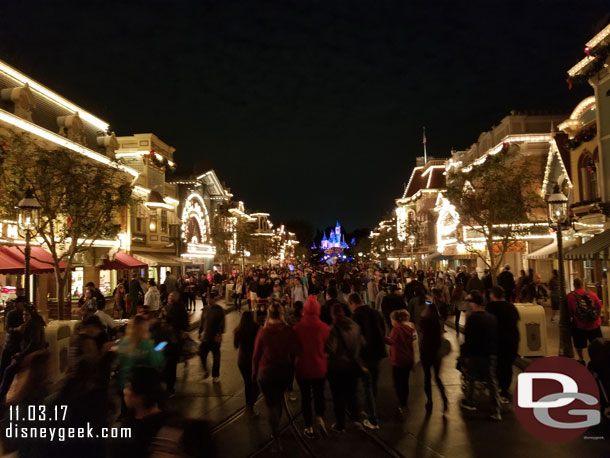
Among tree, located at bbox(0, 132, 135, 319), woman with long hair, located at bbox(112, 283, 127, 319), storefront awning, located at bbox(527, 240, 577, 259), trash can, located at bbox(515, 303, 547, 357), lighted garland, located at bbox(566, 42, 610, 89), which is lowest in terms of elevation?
trash can, located at bbox(515, 303, 547, 357)

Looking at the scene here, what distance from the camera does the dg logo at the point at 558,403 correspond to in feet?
21.1

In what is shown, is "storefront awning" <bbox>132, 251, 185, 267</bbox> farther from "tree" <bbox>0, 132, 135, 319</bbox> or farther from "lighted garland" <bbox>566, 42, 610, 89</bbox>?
"lighted garland" <bbox>566, 42, 610, 89</bbox>

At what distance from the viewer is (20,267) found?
16703mm

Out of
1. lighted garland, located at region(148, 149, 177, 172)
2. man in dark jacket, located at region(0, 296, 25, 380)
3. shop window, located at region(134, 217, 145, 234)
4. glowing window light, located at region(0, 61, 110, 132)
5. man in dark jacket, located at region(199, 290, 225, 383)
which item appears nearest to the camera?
man in dark jacket, located at region(0, 296, 25, 380)

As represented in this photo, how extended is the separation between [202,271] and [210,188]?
29.6 ft

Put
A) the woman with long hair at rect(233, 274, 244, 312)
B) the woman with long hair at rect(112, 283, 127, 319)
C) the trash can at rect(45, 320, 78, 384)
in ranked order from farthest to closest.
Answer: the woman with long hair at rect(233, 274, 244, 312), the woman with long hair at rect(112, 283, 127, 319), the trash can at rect(45, 320, 78, 384)

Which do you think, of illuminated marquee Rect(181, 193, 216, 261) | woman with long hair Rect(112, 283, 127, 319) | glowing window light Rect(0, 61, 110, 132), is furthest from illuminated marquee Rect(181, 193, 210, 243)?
woman with long hair Rect(112, 283, 127, 319)

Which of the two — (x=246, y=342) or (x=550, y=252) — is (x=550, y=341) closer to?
(x=246, y=342)

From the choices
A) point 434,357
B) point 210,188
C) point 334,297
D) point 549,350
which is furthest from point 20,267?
point 210,188

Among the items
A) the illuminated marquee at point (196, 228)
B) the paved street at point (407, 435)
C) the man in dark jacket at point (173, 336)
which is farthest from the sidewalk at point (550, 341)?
the illuminated marquee at point (196, 228)

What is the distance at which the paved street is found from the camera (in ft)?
19.1

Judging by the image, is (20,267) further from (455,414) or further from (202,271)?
(202,271)

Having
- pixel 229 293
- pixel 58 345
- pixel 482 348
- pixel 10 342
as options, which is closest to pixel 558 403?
pixel 482 348

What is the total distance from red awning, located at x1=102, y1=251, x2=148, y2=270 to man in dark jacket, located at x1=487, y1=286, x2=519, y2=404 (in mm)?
22205
